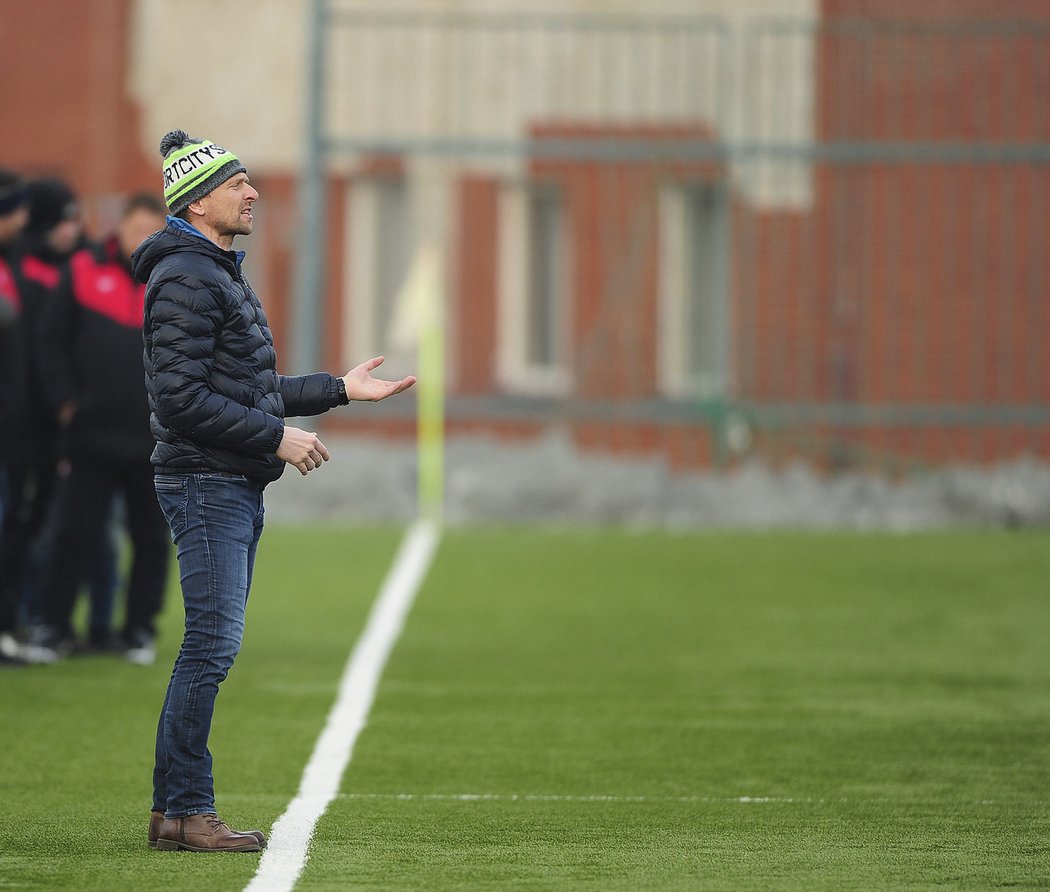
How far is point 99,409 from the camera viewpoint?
31.1 feet

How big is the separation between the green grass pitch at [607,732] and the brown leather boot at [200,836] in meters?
0.06

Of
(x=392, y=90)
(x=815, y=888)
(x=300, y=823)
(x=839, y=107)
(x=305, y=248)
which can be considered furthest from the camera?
(x=392, y=90)

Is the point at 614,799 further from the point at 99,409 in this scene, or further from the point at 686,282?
the point at 686,282

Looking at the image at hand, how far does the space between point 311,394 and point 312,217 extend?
1193 centimetres

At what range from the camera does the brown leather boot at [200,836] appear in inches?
225

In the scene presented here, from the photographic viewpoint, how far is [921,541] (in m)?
15.2

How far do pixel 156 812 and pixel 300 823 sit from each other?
1.77 ft

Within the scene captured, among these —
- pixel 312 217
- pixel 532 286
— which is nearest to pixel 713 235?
pixel 532 286

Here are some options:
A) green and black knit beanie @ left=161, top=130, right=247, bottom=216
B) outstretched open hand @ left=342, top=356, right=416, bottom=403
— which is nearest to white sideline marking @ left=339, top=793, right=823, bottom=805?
outstretched open hand @ left=342, top=356, right=416, bottom=403

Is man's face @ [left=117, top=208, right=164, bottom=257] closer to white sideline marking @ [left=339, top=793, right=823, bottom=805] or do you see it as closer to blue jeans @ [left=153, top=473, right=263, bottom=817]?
white sideline marking @ [left=339, top=793, right=823, bottom=805]

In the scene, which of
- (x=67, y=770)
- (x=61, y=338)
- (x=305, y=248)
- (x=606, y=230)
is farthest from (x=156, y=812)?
(x=606, y=230)

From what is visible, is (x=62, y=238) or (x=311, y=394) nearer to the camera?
(x=311, y=394)

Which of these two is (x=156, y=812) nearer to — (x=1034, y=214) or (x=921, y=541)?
(x=921, y=541)

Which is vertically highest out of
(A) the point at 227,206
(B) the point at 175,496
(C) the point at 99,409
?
(A) the point at 227,206
